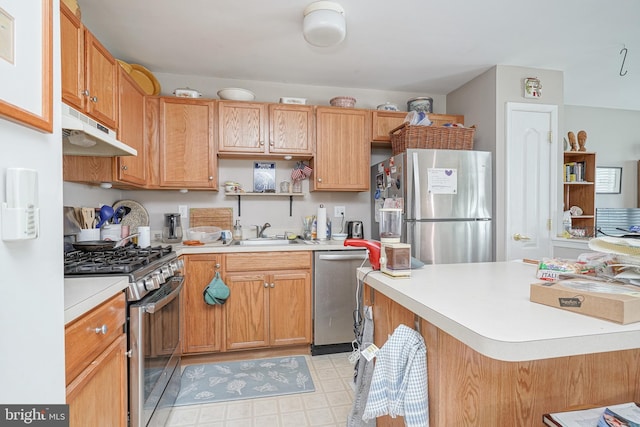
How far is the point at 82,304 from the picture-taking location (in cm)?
93

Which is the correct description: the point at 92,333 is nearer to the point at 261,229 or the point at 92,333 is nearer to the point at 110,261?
the point at 110,261

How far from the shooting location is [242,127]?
2.70 metres

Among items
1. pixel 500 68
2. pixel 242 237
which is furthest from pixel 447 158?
pixel 242 237

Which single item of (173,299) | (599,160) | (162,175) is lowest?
(173,299)

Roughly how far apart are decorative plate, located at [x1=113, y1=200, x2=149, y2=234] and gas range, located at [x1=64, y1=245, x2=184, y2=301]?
990 millimetres

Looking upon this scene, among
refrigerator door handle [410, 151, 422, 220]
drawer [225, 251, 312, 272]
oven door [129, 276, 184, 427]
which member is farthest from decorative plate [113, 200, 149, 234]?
refrigerator door handle [410, 151, 422, 220]

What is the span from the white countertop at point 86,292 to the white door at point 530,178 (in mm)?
2924

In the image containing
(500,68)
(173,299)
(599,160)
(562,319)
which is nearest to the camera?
(562,319)

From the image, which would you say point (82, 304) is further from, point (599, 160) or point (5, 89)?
point (599, 160)

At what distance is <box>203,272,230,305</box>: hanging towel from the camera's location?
89.4 inches

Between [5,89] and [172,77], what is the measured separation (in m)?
2.67

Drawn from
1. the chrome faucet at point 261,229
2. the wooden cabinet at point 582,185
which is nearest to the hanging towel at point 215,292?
the chrome faucet at point 261,229

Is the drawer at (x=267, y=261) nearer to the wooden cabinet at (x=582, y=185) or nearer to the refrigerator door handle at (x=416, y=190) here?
the refrigerator door handle at (x=416, y=190)

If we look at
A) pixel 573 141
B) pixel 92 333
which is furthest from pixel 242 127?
pixel 573 141
